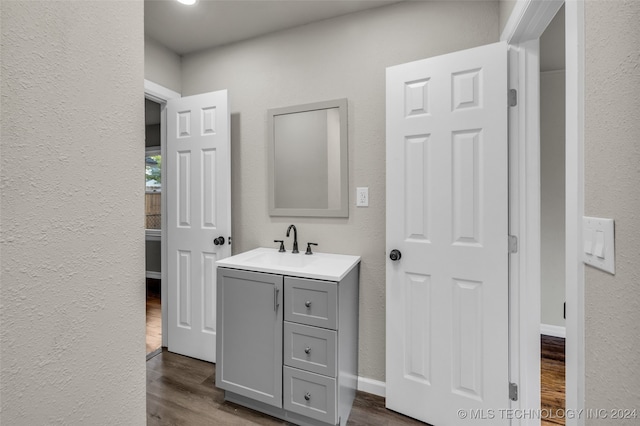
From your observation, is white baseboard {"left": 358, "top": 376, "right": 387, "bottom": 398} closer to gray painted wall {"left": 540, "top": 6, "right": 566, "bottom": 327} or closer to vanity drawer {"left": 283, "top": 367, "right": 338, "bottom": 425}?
vanity drawer {"left": 283, "top": 367, "right": 338, "bottom": 425}

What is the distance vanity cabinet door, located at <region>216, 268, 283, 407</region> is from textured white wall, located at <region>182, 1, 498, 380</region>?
56cm

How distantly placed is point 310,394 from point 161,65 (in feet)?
8.68

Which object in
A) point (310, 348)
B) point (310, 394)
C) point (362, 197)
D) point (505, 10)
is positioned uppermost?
point (505, 10)

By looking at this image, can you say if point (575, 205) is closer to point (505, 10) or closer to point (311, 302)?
point (311, 302)

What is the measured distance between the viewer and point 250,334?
1.72m

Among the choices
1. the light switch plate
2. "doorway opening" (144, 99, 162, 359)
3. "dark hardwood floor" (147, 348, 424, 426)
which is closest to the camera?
the light switch plate

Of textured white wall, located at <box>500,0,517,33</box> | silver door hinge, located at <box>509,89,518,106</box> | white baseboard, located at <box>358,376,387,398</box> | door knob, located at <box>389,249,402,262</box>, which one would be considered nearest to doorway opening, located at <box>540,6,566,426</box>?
textured white wall, located at <box>500,0,517,33</box>

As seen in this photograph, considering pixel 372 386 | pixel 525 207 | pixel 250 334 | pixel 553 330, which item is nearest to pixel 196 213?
pixel 250 334

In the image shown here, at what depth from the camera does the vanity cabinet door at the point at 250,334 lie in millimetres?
1656

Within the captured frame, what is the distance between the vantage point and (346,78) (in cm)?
202

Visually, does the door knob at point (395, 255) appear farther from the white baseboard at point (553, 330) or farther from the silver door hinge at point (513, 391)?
the white baseboard at point (553, 330)

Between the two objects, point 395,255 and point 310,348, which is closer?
point 310,348

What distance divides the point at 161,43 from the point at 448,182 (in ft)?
8.06

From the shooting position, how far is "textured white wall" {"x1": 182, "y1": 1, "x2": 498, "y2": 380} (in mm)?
1825
